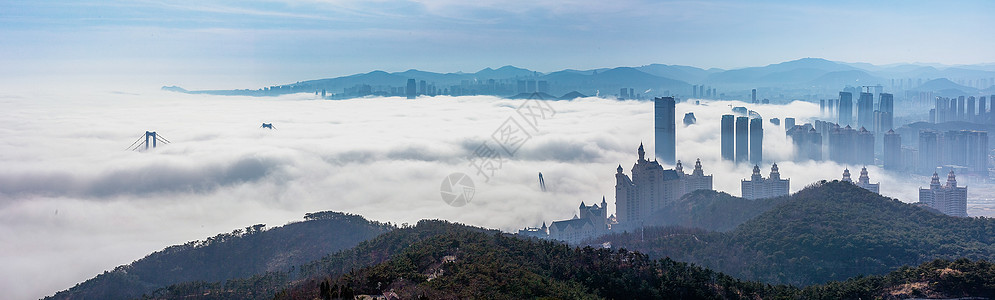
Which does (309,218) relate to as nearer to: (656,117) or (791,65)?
(656,117)

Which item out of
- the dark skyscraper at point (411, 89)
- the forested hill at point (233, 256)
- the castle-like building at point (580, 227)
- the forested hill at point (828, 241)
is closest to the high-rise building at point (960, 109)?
the castle-like building at point (580, 227)

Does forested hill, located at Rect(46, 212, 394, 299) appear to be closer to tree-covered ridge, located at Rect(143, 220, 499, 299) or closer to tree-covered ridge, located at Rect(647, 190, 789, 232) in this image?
tree-covered ridge, located at Rect(143, 220, 499, 299)

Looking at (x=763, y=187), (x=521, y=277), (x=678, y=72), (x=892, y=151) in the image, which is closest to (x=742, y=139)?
(x=892, y=151)

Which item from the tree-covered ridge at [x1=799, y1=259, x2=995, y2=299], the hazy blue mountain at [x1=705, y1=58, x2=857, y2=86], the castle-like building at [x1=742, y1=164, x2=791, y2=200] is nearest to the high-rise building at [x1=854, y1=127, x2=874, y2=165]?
the castle-like building at [x1=742, y1=164, x2=791, y2=200]

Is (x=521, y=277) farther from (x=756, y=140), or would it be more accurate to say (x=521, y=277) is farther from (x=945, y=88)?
(x=945, y=88)

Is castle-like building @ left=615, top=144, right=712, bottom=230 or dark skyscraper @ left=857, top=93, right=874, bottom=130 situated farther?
dark skyscraper @ left=857, top=93, right=874, bottom=130
